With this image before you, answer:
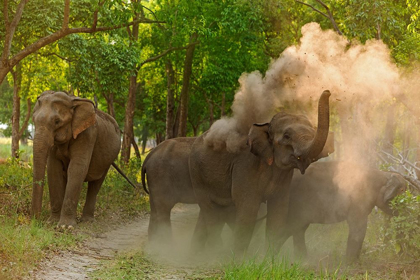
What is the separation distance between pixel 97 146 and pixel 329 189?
5373 mm

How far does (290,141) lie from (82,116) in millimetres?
4705

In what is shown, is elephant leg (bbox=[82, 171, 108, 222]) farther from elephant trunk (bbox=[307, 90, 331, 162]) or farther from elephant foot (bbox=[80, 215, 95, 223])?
elephant trunk (bbox=[307, 90, 331, 162])

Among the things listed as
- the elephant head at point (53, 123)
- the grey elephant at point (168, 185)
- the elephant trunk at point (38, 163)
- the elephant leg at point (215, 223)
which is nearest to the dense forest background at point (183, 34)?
the elephant head at point (53, 123)

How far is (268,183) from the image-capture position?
8828mm

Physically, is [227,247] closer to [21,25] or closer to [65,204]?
[65,204]

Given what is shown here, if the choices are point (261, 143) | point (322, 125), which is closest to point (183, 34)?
point (261, 143)

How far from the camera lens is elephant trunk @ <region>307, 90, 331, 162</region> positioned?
7.23 meters

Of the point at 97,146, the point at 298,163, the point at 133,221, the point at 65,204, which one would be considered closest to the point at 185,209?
the point at 133,221

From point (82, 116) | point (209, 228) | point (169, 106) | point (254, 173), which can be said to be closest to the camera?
point (254, 173)

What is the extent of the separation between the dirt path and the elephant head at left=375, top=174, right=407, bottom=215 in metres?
2.77

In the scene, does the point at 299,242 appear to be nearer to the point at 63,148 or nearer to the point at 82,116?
the point at 82,116

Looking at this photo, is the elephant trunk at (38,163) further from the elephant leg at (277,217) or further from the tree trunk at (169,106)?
the tree trunk at (169,106)

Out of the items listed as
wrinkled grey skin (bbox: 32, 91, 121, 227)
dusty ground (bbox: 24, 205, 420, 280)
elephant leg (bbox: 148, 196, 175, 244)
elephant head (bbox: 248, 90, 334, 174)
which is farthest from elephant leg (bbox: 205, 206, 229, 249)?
wrinkled grey skin (bbox: 32, 91, 121, 227)

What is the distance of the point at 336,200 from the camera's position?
9336 mm
